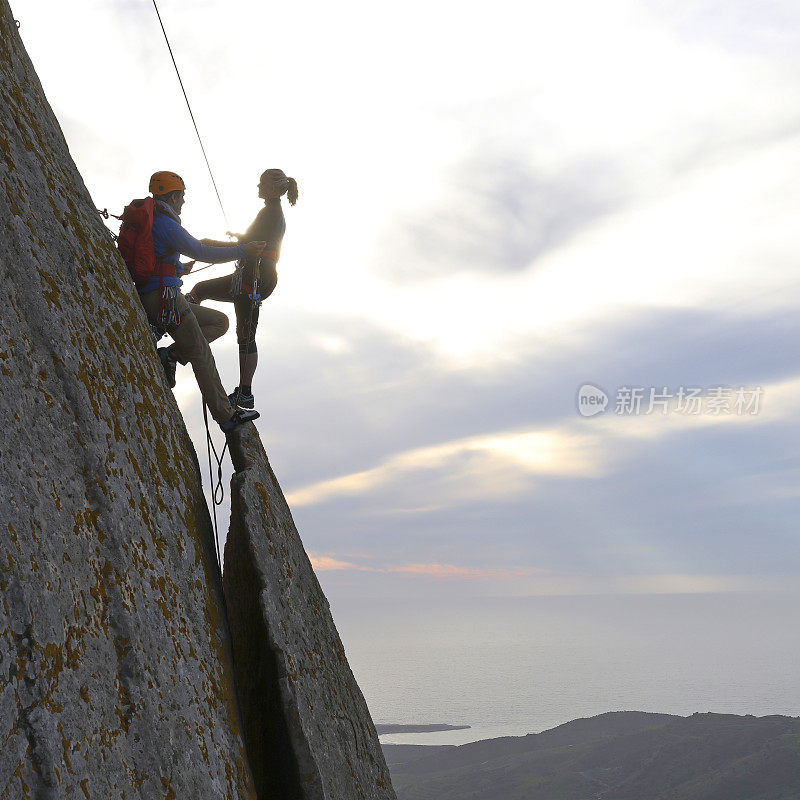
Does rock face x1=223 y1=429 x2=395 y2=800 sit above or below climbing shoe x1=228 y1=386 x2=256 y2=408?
below

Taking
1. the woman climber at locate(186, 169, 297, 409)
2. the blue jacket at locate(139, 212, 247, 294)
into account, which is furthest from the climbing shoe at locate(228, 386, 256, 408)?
the blue jacket at locate(139, 212, 247, 294)

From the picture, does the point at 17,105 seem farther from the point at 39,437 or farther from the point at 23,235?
the point at 39,437

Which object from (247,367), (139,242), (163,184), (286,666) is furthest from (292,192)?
(286,666)

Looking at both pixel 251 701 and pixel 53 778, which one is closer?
pixel 53 778

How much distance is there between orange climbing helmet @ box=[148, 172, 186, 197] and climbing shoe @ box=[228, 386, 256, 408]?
3.77m

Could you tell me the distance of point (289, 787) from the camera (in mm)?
8430

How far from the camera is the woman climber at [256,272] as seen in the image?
13305mm

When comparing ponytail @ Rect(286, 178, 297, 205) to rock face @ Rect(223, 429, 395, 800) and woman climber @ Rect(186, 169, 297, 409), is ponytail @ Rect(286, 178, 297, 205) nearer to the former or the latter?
woman climber @ Rect(186, 169, 297, 409)

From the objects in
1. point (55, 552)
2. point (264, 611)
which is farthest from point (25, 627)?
point (264, 611)

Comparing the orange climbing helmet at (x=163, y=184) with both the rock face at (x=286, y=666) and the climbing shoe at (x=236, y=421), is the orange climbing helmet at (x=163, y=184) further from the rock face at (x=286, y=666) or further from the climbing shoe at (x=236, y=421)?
the rock face at (x=286, y=666)

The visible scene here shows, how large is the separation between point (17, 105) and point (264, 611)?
7141 mm

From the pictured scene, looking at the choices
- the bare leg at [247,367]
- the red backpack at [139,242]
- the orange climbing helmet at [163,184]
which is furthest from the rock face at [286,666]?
the orange climbing helmet at [163,184]

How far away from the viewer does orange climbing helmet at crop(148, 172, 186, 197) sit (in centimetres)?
1122

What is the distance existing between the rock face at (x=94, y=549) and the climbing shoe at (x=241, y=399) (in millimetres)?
2954
